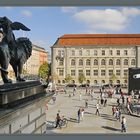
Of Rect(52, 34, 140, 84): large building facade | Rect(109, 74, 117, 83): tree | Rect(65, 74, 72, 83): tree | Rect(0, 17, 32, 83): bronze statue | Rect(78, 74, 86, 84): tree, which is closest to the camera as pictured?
Rect(0, 17, 32, 83): bronze statue

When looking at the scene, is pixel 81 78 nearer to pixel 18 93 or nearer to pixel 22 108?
pixel 18 93

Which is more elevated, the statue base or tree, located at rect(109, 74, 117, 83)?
tree, located at rect(109, 74, 117, 83)

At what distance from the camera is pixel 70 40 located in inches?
3029

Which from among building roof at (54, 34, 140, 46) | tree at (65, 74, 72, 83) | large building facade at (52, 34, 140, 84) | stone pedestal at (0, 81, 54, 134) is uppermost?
building roof at (54, 34, 140, 46)

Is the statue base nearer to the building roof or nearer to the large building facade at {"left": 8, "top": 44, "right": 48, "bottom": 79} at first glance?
the building roof

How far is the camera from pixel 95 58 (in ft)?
251

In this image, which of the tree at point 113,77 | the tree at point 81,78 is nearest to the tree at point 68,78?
the tree at point 81,78

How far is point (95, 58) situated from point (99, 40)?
3.44 metres

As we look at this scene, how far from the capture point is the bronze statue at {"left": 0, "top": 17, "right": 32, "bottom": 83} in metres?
8.27

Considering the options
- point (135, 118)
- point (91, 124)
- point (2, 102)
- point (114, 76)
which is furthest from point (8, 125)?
point (114, 76)

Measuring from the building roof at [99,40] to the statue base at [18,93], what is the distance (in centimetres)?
6667

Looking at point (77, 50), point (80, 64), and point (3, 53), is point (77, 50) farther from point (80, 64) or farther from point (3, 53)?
point (3, 53)

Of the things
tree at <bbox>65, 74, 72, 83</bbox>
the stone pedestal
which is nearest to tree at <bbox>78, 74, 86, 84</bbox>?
tree at <bbox>65, 74, 72, 83</bbox>

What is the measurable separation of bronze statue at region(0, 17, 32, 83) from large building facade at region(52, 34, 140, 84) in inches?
2598
